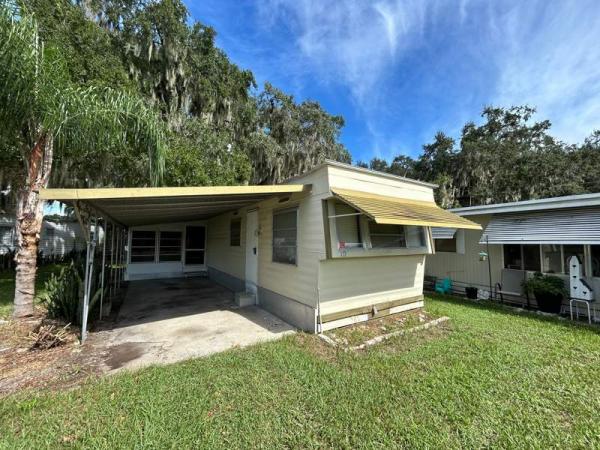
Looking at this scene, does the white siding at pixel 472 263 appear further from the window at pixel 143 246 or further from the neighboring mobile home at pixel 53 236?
the neighboring mobile home at pixel 53 236

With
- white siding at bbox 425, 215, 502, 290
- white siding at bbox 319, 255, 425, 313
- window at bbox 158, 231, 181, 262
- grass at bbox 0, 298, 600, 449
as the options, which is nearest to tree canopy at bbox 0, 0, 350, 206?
window at bbox 158, 231, 181, 262

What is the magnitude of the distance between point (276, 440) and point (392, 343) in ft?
9.44

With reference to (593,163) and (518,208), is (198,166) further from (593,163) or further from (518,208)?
(593,163)

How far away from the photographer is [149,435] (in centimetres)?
242

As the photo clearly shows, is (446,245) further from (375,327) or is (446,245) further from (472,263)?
(375,327)

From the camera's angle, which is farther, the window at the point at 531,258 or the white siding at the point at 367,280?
the window at the point at 531,258

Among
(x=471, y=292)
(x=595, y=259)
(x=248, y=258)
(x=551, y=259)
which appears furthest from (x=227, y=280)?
(x=595, y=259)

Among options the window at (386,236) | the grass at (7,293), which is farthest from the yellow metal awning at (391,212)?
the grass at (7,293)

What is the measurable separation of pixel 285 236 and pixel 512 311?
594 centimetres

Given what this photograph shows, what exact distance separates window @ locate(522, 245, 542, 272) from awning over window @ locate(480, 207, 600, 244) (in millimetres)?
872

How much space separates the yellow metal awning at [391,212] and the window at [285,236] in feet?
4.45

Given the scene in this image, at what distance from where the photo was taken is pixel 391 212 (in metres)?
4.60

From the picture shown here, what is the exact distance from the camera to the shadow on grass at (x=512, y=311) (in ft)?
18.7

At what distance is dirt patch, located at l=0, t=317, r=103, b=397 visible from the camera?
10.8 ft
